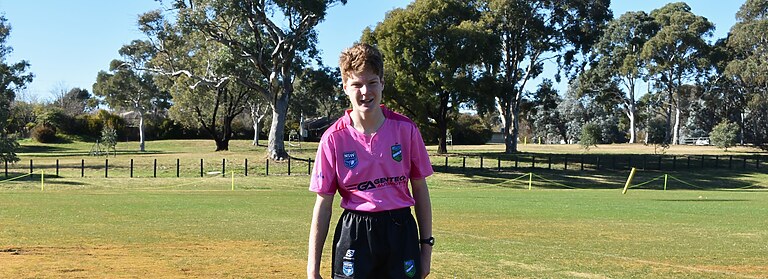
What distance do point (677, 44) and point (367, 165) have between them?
74.7 m

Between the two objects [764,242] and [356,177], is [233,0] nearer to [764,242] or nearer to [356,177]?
[764,242]

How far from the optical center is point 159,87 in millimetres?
77562

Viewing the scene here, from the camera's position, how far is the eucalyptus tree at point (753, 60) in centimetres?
7106

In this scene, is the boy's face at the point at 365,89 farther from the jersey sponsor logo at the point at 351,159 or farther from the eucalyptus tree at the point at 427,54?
the eucalyptus tree at the point at 427,54

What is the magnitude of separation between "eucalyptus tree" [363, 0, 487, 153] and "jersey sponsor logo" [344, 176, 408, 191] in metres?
47.5

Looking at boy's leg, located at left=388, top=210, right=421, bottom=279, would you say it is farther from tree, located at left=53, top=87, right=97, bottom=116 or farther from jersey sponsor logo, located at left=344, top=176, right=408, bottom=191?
tree, located at left=53, top=87, right=97, bottom=116

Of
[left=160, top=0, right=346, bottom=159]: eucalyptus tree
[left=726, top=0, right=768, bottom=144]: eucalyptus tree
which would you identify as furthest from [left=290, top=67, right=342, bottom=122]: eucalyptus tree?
[left=726, top=0, right=768, bottom=144]: eucalyptus tree

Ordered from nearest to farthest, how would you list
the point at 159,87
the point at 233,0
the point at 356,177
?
the point at 356,177 → the point at 233,0 → the point at 159,87

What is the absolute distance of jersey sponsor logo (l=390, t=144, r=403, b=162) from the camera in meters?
4.37

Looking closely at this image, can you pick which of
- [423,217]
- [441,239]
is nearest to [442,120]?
[441,239]

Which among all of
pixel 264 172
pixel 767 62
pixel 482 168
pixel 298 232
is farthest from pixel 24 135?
pixel 298 232

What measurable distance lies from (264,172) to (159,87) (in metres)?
34.0

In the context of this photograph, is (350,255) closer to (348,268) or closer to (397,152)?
(348,268)

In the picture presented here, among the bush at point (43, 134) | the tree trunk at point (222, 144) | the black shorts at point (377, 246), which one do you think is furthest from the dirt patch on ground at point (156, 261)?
the bush at point (43, 134)
